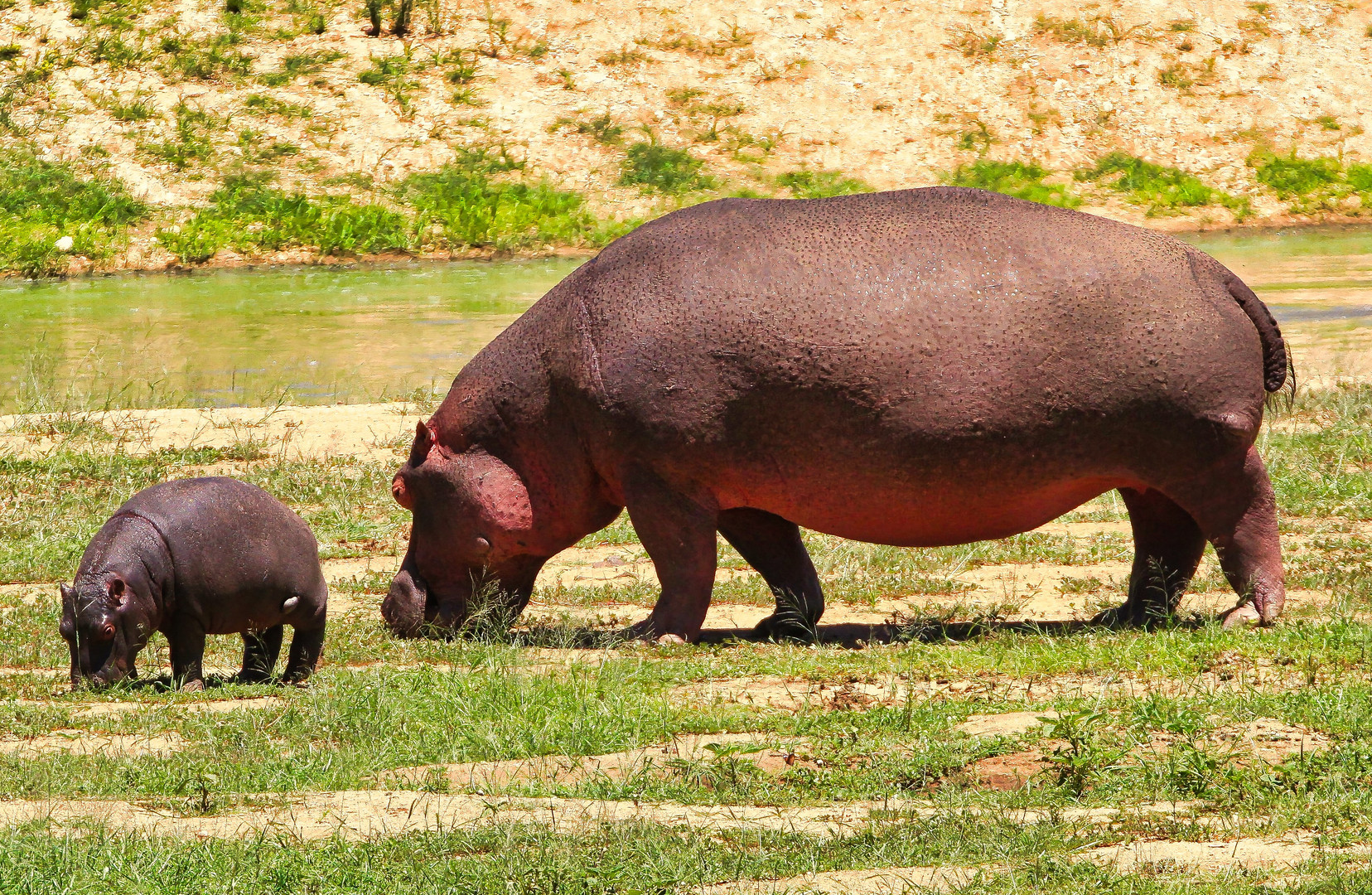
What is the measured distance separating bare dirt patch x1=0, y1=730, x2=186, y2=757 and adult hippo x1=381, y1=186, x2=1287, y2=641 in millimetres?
2208

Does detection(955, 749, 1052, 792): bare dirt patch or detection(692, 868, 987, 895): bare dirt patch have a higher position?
detection(692, 868, 987, 895): bare dirt patch

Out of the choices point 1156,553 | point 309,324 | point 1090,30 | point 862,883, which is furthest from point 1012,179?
point 862,883

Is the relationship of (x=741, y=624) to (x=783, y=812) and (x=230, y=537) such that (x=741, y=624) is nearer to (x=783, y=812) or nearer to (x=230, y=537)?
(x=230, y=537)

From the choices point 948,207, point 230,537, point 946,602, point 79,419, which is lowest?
point 79,419

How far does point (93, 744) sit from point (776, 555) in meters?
3.35

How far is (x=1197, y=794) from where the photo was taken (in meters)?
4.88

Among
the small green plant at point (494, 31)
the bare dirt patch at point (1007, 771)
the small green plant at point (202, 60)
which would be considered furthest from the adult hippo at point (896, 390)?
the small green plant at point (494, 31)

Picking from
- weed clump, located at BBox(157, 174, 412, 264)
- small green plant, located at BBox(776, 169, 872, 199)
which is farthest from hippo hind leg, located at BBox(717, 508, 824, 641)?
small green plant, located at BBox(776, 169, 872, 199)

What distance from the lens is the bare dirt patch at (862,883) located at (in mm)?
4113

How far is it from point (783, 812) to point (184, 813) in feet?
5.57

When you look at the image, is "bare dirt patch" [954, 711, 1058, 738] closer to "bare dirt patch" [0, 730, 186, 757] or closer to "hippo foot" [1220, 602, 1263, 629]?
"hippo foot" [1220, 602, 1263, 629]

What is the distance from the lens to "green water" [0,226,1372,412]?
1536cm

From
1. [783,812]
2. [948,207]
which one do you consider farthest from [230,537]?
[948,207]

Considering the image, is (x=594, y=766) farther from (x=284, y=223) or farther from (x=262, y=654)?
(x=284, y=223)
